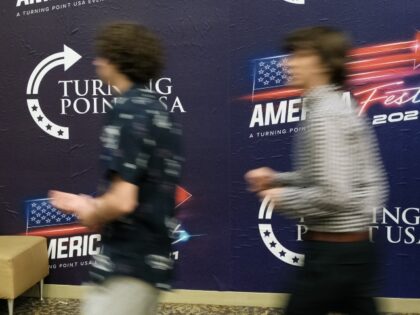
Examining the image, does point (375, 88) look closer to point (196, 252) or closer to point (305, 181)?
point (196, 252)

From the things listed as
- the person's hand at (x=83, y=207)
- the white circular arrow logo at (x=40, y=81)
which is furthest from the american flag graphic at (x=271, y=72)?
the person's hand at (x=83, y=207)

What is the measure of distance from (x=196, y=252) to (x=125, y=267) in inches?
89.6

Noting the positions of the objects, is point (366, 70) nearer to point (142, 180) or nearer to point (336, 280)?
point (336, 280)

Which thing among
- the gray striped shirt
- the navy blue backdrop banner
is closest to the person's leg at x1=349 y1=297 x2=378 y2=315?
the gray striped shirt

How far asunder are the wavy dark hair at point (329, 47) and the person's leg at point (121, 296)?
2.96 ft

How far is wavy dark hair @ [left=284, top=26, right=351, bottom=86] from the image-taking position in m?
1.85

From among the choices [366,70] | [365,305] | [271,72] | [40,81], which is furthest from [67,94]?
[365,305]

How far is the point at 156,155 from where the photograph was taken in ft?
5.48

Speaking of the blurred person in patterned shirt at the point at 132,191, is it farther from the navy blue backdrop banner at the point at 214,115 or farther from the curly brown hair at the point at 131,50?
the navy blue backdrop banner at the point at 214,115

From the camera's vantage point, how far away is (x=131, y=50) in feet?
5.69

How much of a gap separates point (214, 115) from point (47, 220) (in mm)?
1418

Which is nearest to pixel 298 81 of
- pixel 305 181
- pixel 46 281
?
pixel 305 181

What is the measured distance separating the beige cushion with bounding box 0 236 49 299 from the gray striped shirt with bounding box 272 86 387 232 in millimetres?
2192

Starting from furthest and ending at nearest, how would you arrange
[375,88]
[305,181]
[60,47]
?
1. [60,47]
2. [375,88]
3. [305,181]
